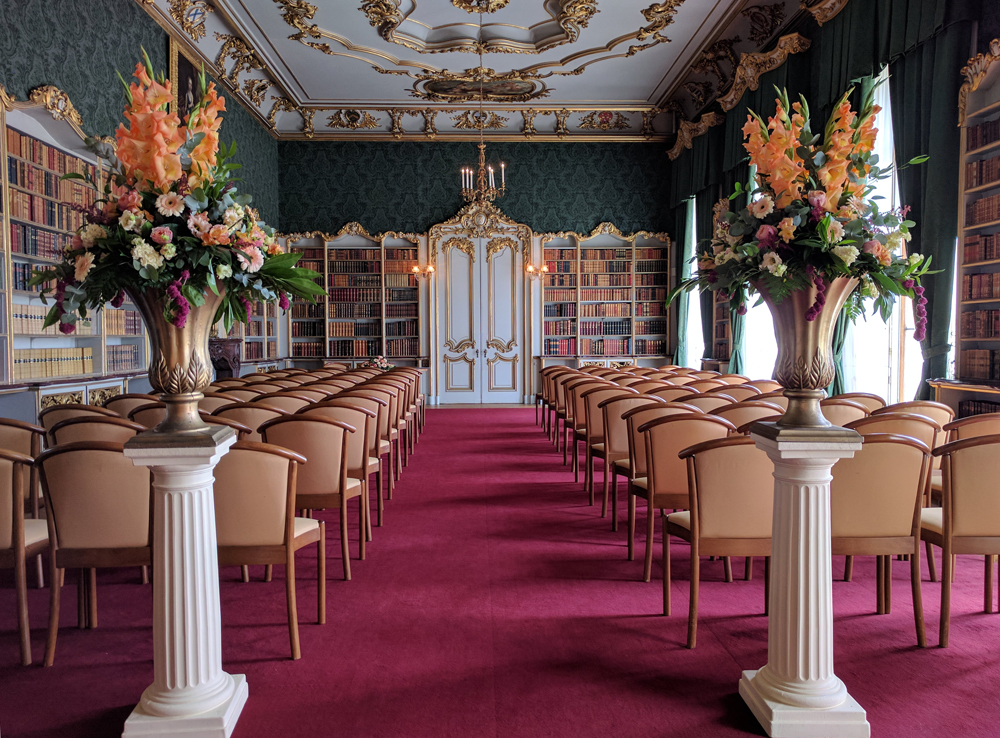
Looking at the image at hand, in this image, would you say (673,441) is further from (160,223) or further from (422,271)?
(422,271)

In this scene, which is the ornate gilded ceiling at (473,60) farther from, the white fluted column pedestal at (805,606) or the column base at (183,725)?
the column base at (183,725)

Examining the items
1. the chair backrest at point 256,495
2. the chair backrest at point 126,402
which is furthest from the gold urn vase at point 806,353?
the chair backrest at point 126,402

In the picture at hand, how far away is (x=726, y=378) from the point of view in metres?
6.05

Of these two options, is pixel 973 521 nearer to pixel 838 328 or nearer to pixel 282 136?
pixel 838 328

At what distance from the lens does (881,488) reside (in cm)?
259

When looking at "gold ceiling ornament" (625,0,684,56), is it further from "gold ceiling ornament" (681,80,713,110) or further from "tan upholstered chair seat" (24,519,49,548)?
"tan upholstered chair seat" (24,519,49,548)

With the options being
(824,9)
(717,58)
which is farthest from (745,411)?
(717,58)

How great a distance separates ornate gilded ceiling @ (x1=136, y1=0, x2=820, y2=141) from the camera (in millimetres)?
7953

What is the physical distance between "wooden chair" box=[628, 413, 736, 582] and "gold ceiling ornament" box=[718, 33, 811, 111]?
6.06 m

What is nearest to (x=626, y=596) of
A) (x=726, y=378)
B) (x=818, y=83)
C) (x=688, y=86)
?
(x=726, y=378)

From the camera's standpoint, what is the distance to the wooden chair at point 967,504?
2.57m

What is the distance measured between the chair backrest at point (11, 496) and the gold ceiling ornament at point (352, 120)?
10556mm

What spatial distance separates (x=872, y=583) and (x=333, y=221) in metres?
10.8

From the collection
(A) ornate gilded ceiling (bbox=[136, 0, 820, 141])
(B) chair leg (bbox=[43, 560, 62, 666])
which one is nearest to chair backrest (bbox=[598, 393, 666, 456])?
(B) chair leg (bbox=[43, 560, 62, 666])
